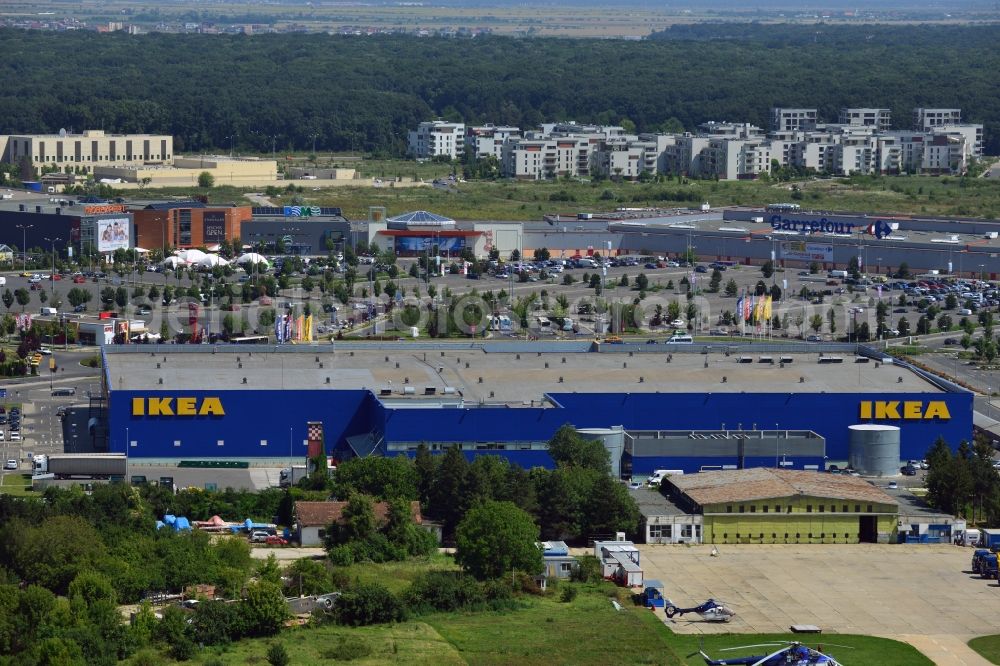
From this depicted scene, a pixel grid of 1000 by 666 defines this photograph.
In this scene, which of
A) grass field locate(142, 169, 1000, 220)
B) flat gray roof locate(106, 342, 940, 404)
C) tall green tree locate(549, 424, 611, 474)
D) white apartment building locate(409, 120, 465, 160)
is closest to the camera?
tall green tree locate(549, 424, 611, 474)

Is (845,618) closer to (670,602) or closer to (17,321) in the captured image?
(670,602)

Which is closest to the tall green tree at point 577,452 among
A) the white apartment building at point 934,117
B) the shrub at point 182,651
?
the shrub at point 182,651

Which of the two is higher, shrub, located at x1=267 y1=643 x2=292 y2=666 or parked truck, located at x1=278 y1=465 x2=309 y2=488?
shrub, located at x1=267 y1=643 x2=292 y2=666

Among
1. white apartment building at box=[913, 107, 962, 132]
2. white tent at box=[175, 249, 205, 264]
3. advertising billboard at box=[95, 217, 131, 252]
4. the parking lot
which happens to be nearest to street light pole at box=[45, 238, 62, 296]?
advertising billboard at box=[95, 217, 131, 252]

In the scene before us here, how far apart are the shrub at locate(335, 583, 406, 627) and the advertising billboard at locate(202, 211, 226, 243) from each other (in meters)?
29.7

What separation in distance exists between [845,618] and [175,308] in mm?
21103

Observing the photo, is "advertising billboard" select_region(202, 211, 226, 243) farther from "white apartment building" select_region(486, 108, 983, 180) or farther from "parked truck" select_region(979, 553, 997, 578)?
"parked truck" select_region(979, 553, 997, 578)

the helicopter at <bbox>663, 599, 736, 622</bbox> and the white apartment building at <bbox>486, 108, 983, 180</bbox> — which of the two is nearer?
the helicopter at <bbox>663, 599, 736, 622</bbox>

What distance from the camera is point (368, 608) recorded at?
56.2ft

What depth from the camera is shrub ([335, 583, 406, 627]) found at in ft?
56.3

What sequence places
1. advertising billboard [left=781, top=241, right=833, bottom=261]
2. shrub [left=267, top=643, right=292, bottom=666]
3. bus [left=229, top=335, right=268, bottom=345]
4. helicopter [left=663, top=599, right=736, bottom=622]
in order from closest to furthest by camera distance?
shrub [left=267, top=643, right=292, bottom=666], helicopter [left=663, top=599, right=736, bottom=622], bus [left=229, top=335, right=268, bottom=345], advertising billboard [left=781, top=241, right=833, bottom=261]

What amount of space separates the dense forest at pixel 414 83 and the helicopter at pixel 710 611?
54.8m

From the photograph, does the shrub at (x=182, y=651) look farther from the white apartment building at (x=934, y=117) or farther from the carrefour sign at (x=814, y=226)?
the white apartment building at (x=934, y=117)

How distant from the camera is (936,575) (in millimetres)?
19328
